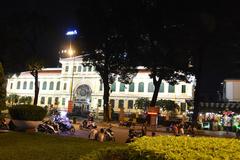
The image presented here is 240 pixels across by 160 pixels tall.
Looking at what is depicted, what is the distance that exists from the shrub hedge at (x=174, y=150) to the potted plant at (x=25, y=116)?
→ 42.1ft

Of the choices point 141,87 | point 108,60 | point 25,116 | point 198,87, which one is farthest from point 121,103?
point 25,116

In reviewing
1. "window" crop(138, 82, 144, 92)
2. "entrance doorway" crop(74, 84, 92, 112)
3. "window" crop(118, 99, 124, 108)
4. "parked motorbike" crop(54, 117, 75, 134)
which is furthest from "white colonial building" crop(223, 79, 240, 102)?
"entrance doorway" crop(74, 84, 92, 112)

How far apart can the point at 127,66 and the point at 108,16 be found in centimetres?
909

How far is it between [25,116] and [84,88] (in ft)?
211

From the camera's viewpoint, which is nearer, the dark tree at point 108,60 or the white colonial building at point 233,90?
the dark tree at point 108,60

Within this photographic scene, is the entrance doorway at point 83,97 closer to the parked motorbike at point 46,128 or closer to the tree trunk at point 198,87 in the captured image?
the tree trunk at point 198,87

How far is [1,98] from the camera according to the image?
16.1 m

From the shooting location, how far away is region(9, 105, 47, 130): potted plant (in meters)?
20.4

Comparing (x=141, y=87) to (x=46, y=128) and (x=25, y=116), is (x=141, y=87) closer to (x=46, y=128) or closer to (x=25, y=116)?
(x=46, y=128)

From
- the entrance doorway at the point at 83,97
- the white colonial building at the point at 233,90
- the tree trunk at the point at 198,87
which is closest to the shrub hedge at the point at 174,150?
the tree trunk at the point at 198,87

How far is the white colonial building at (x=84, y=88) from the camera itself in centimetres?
7619

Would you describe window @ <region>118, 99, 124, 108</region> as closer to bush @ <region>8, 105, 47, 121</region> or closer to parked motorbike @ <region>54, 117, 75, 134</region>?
parked motorbike @ <region>54, 117, 75, 134</region>

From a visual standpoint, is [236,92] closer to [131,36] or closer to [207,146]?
[131,36]

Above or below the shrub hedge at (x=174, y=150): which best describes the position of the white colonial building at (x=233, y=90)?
above
